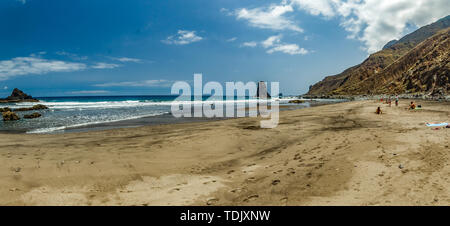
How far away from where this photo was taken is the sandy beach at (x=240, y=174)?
4.69 meters

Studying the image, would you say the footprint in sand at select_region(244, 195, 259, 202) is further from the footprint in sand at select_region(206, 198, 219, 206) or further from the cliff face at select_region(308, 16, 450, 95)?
the cliff face at select_region(308, 16, 450, 95)

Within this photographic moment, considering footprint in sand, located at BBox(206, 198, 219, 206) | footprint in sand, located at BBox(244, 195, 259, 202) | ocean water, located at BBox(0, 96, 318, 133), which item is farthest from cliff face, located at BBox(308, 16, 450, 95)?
footprint in sand, located at BBox(206, 198, 219, 206)

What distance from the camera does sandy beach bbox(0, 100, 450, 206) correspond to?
469 cm

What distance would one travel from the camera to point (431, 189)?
4.58 metres

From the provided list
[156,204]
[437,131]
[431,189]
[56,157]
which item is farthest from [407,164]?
[56,157]

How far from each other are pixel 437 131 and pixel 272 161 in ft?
27.9

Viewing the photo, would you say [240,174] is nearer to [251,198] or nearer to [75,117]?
[251,198]

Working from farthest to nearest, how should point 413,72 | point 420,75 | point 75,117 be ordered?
point 413,72 → point 420,75 → point 75,117

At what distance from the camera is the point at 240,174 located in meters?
6.58

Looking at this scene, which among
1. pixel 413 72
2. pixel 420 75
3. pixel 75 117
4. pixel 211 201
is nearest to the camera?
pixel 211 201

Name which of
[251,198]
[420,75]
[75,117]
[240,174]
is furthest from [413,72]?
[75,117]

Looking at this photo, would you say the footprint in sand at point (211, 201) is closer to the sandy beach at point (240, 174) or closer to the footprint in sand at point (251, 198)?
the sandy beach at point (240, 174)

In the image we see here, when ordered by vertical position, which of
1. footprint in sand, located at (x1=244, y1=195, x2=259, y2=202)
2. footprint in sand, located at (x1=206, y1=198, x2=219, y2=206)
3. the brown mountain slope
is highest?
the brown mountain slope
